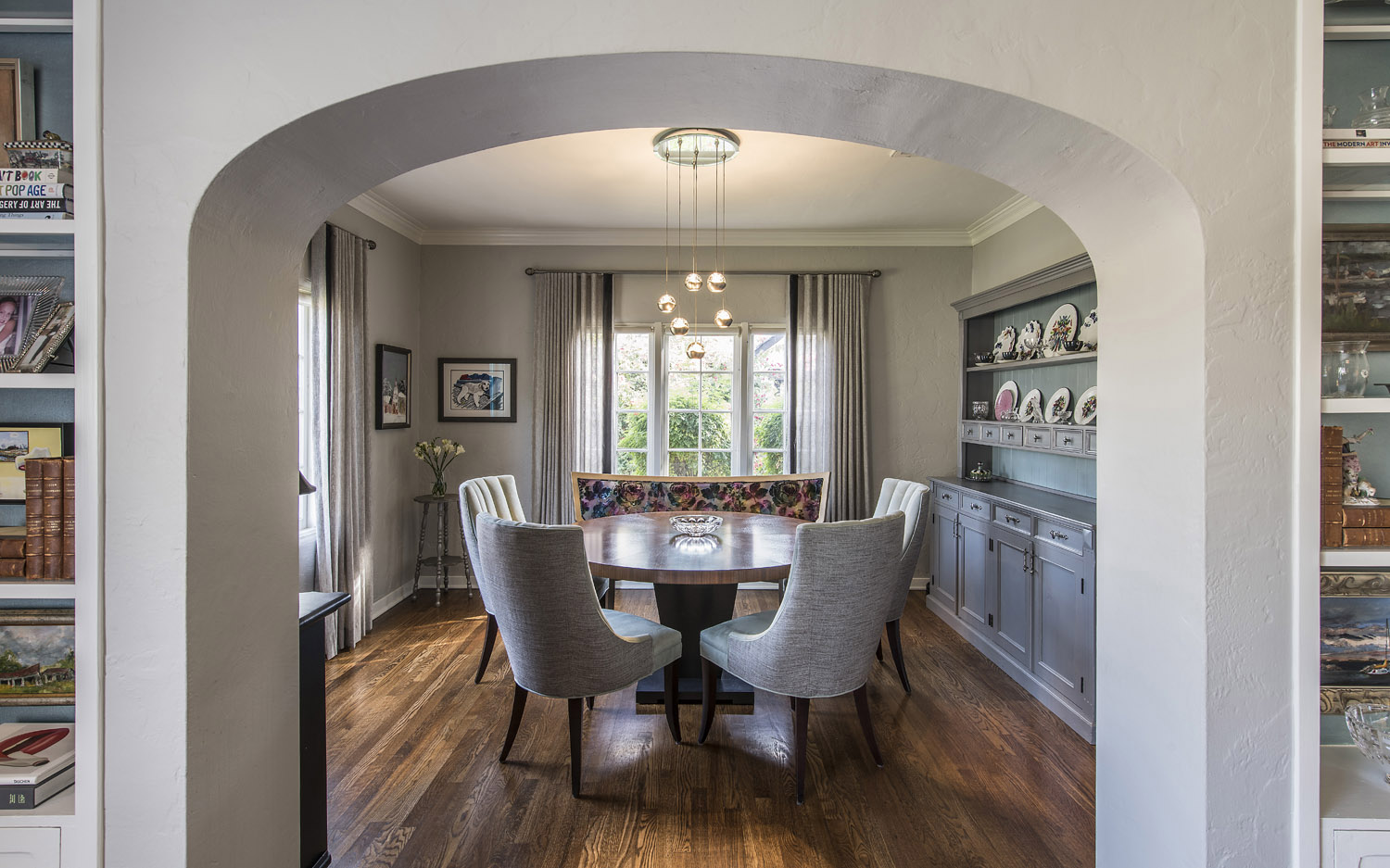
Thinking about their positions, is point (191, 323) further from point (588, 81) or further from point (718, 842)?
point (718, 842)

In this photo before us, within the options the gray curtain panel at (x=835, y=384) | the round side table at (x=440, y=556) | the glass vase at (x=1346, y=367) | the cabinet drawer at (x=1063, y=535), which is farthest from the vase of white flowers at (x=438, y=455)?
the glass vase at (x=1346, y=367)

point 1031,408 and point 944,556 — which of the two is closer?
point 1031,408

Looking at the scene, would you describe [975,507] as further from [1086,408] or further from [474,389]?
[474,389]

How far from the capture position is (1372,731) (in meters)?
1.37

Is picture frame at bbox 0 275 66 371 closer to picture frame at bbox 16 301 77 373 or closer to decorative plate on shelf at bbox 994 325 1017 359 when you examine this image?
picture frame at bbox 16 301 77 373

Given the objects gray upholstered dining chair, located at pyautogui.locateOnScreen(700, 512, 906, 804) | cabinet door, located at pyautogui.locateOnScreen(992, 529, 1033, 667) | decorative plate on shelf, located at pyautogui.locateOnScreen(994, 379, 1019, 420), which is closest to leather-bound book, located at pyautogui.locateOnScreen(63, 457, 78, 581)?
gray upholstered dining chair, located at pyautogui.locateOnScreen(700, 512, 906, 804)

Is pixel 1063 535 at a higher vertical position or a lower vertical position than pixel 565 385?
lower

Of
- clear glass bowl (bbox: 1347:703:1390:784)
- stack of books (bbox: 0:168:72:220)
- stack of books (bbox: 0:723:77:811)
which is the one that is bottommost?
stack of books (bbox: 0:723:77:811)

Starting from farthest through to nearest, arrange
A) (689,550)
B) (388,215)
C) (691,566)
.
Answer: (388,215) → (689,550) → (691,566)

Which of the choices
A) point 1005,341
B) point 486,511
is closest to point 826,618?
point 486,511

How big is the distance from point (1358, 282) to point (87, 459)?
9.08 ft

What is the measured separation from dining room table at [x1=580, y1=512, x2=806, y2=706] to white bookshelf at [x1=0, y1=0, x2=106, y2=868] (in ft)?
4.94

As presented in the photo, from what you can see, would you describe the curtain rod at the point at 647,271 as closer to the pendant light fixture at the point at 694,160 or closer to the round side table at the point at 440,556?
the pendant light fixture at the point at 694,160

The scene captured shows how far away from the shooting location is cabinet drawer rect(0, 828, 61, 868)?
52.3 inches
